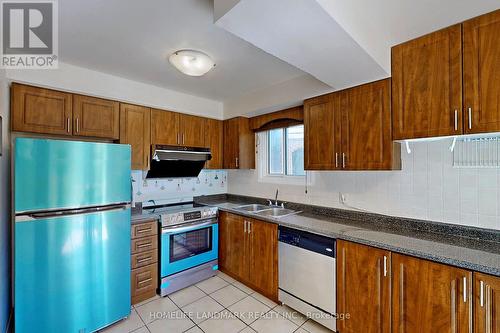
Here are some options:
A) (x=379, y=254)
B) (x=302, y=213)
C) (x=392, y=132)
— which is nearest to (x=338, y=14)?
(x=392, y=132)

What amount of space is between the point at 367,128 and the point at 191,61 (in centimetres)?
159

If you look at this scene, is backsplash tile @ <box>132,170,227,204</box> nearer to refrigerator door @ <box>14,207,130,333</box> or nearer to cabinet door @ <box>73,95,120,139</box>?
cabinet door @ <box>73,95,120,139</box>

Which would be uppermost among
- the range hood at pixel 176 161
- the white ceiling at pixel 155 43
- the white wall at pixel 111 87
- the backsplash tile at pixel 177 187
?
the white ceiling at pixel 155 43

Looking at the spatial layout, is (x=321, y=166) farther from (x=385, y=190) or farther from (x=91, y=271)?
(x=91, y=271)

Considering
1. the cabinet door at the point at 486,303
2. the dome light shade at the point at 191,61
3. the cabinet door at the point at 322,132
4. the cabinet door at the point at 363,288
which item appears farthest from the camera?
the cabinet door at the point at 322,132

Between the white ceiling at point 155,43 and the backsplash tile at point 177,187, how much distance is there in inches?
49.7

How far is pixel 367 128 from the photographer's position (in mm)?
1959

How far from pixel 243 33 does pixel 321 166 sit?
4.81ft

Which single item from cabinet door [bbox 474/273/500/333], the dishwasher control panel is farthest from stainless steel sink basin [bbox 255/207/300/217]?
cabinet door [bbox 474/273/500/333]

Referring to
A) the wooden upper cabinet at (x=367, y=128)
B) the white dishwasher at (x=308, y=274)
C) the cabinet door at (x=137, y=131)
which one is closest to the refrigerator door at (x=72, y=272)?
the cabinet door at (x=137, y=131)

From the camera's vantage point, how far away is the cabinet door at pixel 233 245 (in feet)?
8.82

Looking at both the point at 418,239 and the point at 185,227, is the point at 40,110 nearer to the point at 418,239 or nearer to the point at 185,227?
the point at 185,227

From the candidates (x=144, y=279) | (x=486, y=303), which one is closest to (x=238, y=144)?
(x=144, y=279)

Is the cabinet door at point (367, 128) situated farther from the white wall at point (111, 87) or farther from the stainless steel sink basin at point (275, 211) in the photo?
the white wall at point (111, 87)
